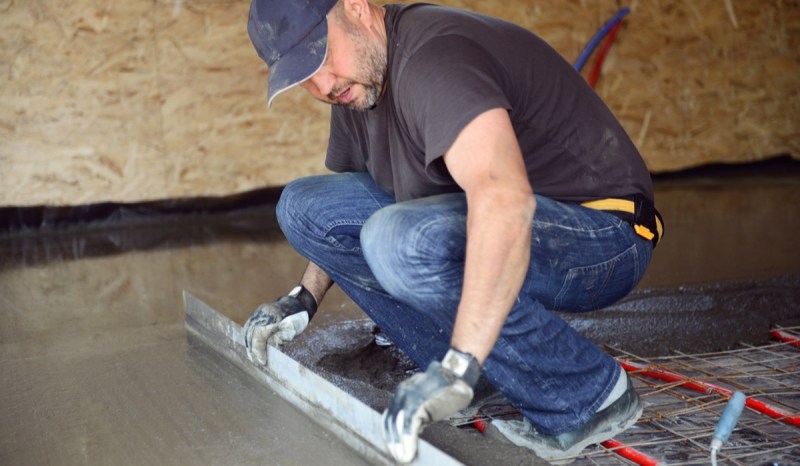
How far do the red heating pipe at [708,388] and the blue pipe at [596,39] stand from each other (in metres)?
3.44

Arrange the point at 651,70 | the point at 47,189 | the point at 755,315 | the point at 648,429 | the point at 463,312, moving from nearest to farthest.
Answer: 1. the point at 463,312
2. the point at 648,429
3. the point at 755,315
4. the point at 47,189
5. the point at 651,70

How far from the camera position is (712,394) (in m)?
1.82

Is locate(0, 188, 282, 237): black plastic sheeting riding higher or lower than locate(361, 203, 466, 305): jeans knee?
lower

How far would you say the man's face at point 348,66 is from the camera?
1534 millimetres

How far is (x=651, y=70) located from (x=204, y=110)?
2943 millimetres

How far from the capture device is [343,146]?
2.09 metres

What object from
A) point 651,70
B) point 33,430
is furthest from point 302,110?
point 33,430

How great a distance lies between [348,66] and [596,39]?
3.97 meters

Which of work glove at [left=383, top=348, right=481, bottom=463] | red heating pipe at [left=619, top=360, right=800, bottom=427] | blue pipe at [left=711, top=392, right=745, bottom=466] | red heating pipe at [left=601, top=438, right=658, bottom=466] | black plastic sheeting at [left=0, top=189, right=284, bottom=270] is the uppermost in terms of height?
work glove at [left=383, top=348, right=481, bottom=463]

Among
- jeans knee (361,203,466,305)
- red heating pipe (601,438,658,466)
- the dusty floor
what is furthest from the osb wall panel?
red heating pipe (601,438,658,466)

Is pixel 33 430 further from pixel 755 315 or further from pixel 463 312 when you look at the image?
pixel 755 315

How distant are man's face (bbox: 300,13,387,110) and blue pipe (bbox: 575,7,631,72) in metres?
3.83

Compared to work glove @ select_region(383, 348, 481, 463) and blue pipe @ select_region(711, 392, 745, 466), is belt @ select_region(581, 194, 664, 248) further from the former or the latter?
work glove @ select_region(383, 348, 481, 463)

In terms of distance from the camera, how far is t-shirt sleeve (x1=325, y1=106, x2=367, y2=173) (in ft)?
6.52
